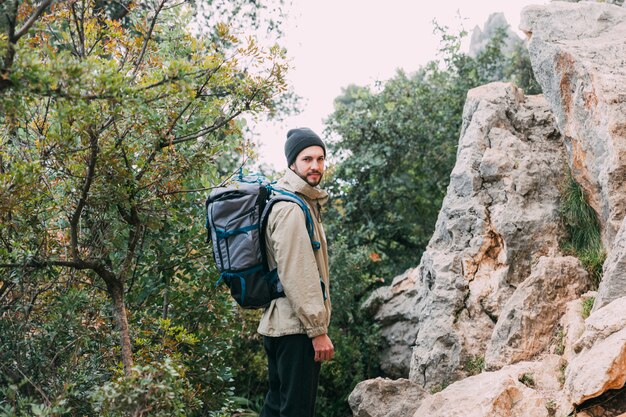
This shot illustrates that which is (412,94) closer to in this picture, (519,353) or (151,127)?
(519,353)

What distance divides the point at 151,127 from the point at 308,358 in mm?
1908

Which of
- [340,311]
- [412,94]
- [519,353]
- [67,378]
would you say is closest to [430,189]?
[412,94]

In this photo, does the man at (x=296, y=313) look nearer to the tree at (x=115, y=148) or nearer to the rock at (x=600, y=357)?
the tree at (x=115, y=148)

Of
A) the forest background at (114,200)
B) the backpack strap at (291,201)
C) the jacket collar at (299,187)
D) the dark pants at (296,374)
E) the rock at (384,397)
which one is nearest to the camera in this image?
the forest background at (114,200)

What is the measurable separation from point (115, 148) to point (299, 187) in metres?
1.32

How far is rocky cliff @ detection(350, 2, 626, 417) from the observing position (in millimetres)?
4457

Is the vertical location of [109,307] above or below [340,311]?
above

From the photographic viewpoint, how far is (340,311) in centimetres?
933

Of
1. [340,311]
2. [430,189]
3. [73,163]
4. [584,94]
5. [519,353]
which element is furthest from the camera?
[430,189]

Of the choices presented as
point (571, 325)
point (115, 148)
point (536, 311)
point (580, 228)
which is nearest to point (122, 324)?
point (115, 148)

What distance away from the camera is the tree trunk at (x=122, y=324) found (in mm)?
4289

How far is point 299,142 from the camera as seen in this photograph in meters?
4.71

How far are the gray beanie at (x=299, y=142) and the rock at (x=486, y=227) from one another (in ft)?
8.85

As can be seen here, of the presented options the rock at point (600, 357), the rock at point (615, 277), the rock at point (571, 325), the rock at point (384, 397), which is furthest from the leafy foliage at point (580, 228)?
the rock at point (384, 397)
